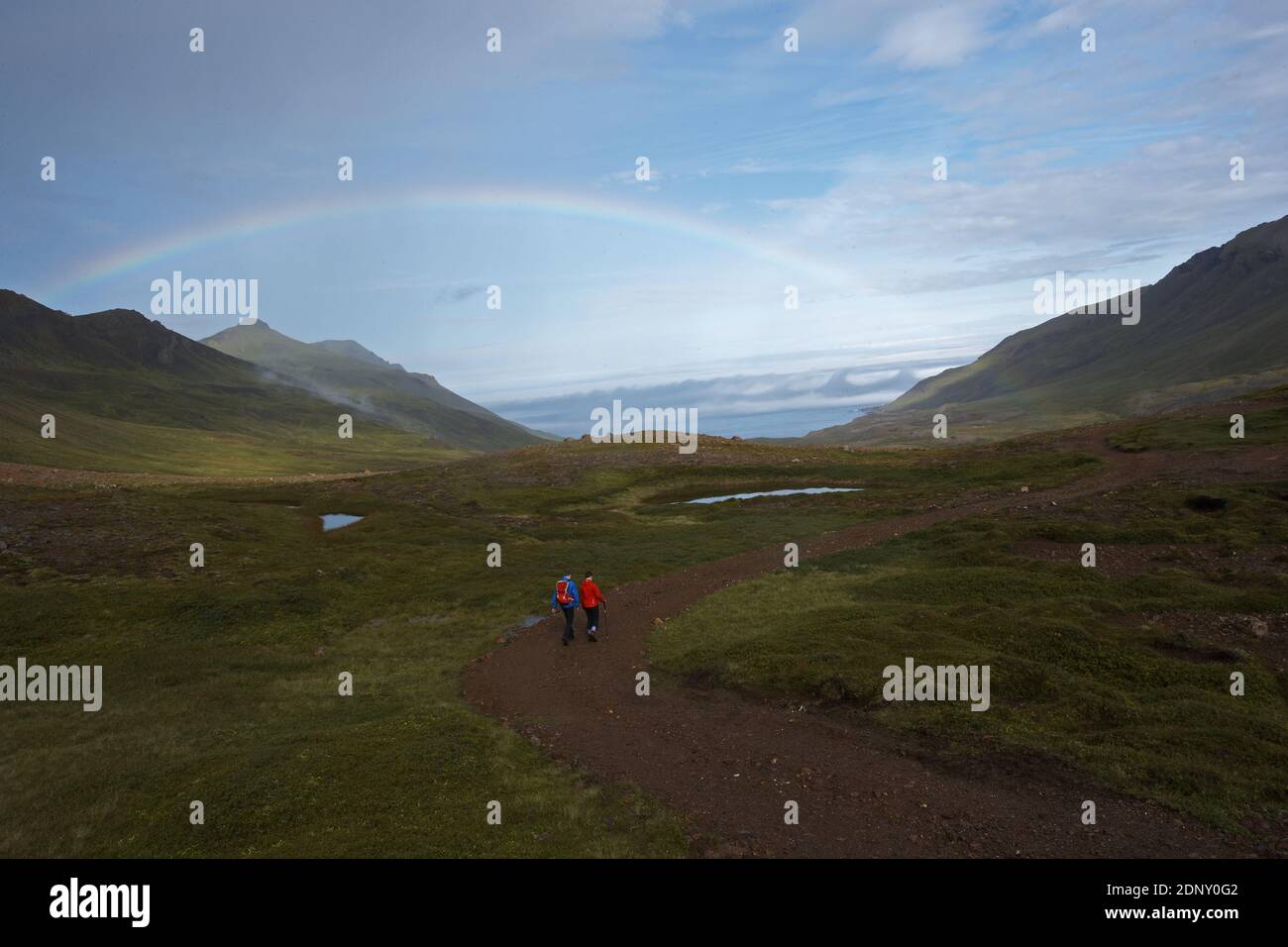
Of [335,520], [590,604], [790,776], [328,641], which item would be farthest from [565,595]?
[335,520]

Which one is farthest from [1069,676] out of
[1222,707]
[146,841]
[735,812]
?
[146,841]

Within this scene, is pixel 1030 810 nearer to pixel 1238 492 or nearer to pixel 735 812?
pixel 735 812

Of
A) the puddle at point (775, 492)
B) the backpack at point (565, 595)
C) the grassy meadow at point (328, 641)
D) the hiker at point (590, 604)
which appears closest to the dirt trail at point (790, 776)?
the hiker at point (590, 604)

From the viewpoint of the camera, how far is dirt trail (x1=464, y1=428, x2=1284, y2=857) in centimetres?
1576

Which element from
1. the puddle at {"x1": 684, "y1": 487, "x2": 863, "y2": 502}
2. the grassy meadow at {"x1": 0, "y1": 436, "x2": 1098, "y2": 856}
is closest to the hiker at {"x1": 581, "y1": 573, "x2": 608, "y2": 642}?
the grassy meadow at {"x1": 0, "y1": 436, "x2": 1098, "y2": 856}

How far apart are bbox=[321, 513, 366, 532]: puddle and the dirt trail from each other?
131 ft

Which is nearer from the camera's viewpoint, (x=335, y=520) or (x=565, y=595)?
(x=565, y=595)

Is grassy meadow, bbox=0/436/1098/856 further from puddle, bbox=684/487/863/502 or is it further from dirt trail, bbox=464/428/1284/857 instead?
puddle, bbox=684/487/863/502

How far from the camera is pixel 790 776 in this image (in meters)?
19.4

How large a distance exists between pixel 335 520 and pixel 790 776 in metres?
61.2

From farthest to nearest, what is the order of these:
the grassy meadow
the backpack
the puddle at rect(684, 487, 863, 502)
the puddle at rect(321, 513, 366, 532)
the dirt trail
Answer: the puddle at rect(684, 487, 863, 502) → the puddle at rect(321, 513, 366, 532) → the backpack → the grassy meadow → the dirt trail

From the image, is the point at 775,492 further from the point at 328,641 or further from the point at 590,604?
the point at 328,641

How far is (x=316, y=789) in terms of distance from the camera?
19.5m

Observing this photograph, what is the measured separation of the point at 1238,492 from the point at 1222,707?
32900 millimetres
